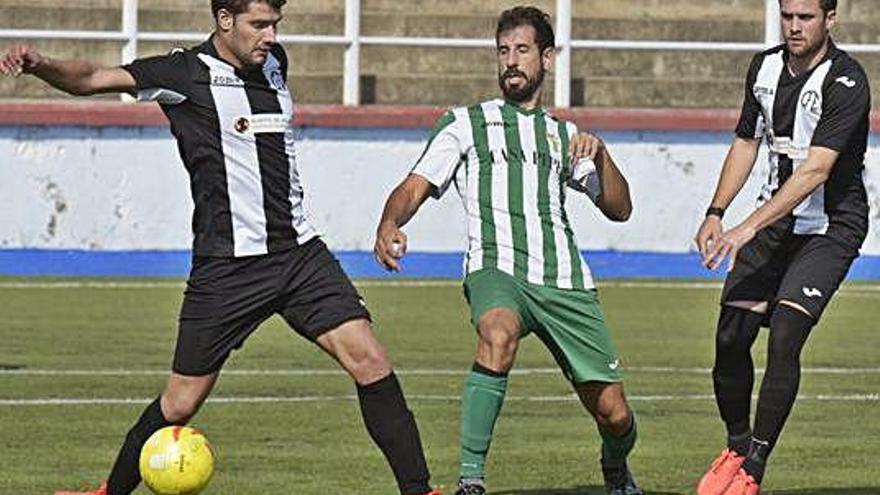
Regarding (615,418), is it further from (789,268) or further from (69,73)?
(69,73)

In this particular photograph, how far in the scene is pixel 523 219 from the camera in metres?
9.88

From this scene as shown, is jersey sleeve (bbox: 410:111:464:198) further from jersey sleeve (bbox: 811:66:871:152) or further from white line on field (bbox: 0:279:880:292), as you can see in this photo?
white line on field (bbox: 0:279:880:292)

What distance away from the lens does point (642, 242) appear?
2400 centimetres

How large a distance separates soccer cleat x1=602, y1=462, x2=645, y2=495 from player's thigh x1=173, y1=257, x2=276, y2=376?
1.61m

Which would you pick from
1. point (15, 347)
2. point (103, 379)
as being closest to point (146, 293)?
point (15, 347)

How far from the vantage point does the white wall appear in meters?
22.9

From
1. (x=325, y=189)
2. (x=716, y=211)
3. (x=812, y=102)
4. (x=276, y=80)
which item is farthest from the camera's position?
(x=325, y=189)

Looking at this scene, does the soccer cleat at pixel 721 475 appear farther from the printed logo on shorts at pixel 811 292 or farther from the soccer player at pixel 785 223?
the printed logo on shorts at pixel 811 292

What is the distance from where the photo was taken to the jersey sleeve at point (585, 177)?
995cm

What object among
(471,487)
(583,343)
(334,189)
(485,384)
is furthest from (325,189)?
(471,487)

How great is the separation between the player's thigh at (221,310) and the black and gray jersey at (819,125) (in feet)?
7.17

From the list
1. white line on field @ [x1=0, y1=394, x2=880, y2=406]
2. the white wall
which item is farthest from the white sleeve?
the white wall

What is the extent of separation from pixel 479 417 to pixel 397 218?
802 mm

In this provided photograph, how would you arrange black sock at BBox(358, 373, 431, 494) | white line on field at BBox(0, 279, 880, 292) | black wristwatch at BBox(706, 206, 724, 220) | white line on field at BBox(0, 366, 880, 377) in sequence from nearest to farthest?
black sock at BBox(358, 373, 431, 494)
black wristwatch at BBox(706, 206, 724, 220)
white line on field at BBox(0, 366, 880, 377)
white line on field at BBox(0, 279, 880, 292)
